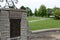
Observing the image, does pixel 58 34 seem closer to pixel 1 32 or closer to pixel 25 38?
pixel 25 38

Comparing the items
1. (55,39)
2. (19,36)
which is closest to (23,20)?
(19,36)

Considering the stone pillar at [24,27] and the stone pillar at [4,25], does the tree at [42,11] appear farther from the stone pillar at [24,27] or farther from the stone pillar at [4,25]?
the stone pillar at [4,25]

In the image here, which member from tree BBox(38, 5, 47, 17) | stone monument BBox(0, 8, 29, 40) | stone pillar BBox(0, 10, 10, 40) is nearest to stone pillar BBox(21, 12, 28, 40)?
stone monument BBox(0, 8, 29, 40)

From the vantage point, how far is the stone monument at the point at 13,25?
19.8ft

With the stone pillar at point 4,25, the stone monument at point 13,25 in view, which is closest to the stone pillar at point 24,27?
the stone monument at point 13,25

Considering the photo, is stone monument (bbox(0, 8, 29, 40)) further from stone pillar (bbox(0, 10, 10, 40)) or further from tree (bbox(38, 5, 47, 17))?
tree (bbox(38, 5, 47, 17))

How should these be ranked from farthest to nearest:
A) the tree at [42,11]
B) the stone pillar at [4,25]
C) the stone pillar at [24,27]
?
1. the tree at [42,11]
2. the stone pillar at [24,27]
3. the stone pillar at [4,25]

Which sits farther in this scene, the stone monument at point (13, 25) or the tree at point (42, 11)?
the tree at point (42, 11)

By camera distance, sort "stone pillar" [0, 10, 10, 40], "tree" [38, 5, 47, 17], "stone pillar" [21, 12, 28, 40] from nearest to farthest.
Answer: "stone pillar" [0, 10, 10, 40] → "stone pillar" [21, 12, 28, 40] → "tree" [38, 5, 47, 17]

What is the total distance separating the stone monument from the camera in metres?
6.04

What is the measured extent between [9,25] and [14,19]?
1.18 feet

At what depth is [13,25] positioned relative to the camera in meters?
6.39

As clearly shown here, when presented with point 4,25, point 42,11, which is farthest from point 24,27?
point 42,11

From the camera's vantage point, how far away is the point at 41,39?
943cm
